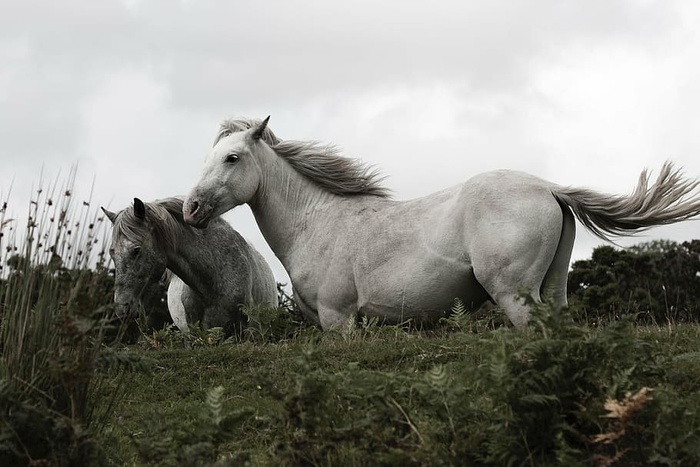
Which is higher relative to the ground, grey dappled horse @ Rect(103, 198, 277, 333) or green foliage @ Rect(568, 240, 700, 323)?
green foliage @ Rect(568, 240, 700, 323)

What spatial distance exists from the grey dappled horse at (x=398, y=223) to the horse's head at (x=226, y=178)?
0.01 metres

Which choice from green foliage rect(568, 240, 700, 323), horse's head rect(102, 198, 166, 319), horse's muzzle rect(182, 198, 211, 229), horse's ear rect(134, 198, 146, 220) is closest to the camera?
horse's muzzle rect(182, 198, 211, 229)

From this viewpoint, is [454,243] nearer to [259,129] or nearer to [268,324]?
[268,324]

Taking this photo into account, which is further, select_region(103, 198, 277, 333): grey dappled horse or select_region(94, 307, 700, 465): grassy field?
select_region(103, 198, 277, 333): grey dappled horse

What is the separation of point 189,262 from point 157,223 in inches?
25.4

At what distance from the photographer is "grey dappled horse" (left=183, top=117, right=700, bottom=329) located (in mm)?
8102

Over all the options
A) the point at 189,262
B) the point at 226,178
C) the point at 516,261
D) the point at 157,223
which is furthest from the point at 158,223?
the point at 516,261

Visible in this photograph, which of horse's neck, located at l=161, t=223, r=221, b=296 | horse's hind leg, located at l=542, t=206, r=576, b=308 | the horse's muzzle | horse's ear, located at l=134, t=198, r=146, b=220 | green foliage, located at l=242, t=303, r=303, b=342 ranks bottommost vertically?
green foliage, located at l=242, t=303, r=303, b=342

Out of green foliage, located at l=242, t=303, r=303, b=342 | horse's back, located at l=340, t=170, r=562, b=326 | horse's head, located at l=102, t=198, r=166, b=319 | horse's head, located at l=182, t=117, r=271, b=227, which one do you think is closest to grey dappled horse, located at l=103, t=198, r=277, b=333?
horse's head, located at l=102, t=198, r=166, b=319

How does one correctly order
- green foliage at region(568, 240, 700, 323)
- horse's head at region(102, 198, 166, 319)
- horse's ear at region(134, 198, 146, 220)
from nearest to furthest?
horse's head at region(102, 198, 166, 319) < horse's ear at region(134, 198, 146, 220) < green foliage at region(568, 240, 700, 323)

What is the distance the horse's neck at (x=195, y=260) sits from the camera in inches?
401

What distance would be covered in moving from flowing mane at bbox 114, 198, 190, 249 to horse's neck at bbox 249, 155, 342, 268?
0.85 metres

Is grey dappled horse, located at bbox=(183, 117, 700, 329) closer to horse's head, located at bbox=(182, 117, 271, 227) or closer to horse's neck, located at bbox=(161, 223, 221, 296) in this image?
Answer: horse's head, located at bbox=(182, 117, 271, 227)

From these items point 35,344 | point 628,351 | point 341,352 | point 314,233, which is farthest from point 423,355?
point 35,344
